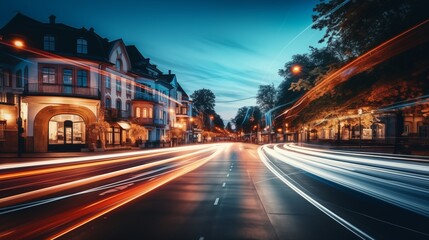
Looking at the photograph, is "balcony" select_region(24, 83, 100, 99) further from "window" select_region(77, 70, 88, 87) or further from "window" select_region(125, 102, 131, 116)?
"window" select_region(125, 102, 131, 116)

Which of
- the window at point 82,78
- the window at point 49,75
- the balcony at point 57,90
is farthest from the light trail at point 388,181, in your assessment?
the window at point 49,75

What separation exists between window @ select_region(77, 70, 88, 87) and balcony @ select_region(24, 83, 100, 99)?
75 cm

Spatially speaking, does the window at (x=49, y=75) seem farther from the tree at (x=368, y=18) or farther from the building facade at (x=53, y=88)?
the tree at (x=368, y=18)

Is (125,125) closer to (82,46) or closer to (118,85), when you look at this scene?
(118,85)

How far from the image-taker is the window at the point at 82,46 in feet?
128

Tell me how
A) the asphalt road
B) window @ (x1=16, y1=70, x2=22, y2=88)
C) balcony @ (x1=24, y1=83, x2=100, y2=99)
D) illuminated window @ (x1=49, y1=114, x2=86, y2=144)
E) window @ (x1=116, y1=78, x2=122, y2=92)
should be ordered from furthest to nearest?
window @ (x1=116, y1=78, x2=122, y2=92), window @ (x1=16, y1=70, x2=22, y2=88), illuminated window @ (x1=49, y1=114, x2=86, y2=144), balcony @ (x1=24, y1=83, x2=100, y2=99), the asphalt road

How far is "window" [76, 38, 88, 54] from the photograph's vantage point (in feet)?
128

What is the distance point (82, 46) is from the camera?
1548 inches

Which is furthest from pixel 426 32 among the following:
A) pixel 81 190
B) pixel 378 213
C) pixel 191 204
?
pixel 81 190

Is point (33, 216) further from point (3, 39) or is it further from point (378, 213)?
point (3, 39)

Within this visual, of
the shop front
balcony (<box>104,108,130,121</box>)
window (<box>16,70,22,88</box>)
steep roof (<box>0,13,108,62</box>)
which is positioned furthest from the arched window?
balcony (<box>104,108,130,121</box>)

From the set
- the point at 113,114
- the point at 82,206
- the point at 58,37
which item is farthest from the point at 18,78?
the point at 82,206

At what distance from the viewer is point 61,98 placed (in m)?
36.2

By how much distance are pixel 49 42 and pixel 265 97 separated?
7112 centimetres
